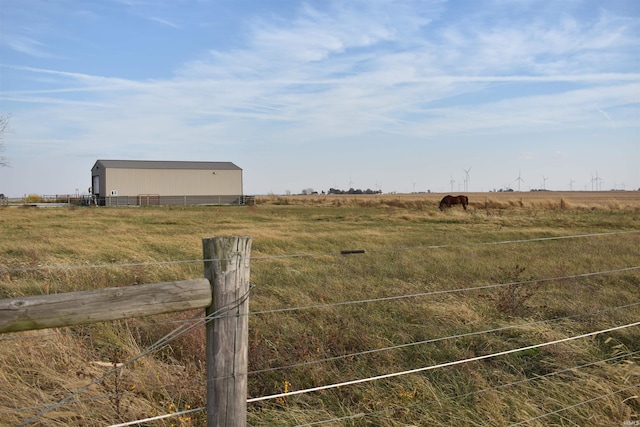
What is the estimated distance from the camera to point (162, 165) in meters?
69.4

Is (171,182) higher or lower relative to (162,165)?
lower

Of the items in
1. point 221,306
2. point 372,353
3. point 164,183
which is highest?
point 164,183

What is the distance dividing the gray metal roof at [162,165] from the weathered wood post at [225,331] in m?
67.5

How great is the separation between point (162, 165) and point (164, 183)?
307 cm

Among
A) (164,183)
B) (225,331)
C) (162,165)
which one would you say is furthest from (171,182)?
(225,331)

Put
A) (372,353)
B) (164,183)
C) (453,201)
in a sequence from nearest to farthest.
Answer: (372,353), (453,201), (164,183)

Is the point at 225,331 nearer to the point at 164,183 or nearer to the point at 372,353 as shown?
the point at 372,353

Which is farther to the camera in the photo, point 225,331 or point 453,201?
point 453,201

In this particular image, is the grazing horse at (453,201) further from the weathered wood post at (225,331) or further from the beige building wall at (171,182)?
the beige building wall at (171,182)

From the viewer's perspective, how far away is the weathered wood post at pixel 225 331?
2.90 metres

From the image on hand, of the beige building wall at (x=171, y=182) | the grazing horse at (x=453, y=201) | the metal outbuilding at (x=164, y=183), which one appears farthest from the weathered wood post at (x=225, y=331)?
the beige building wall at (x=171, y=182)

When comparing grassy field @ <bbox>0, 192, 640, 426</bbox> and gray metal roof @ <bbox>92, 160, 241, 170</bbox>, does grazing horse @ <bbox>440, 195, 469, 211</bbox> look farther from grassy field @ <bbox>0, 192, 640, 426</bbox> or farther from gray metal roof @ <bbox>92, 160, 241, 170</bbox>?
gray metal roof @ <bbox>92, 160, 241, 170</bbox>

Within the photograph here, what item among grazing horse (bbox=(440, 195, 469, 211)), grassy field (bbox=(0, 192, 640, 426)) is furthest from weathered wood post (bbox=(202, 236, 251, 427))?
grazing horse (bbox=(440, 195, 469, 211))

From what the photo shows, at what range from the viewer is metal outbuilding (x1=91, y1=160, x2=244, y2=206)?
6481cm
